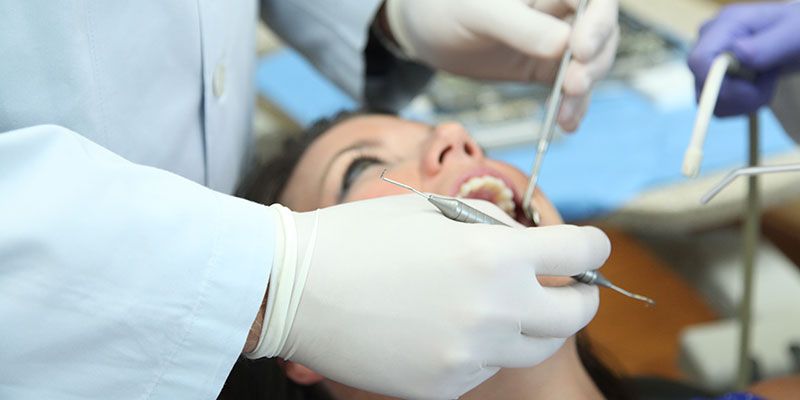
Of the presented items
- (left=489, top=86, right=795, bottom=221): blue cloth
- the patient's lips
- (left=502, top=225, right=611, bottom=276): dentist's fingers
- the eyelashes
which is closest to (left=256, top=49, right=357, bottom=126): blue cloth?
(left=489, top=86, right=795, bottom=221): blue cloth

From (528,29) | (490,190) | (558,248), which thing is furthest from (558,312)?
(528,29)

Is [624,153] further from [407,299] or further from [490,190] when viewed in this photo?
[407,299]

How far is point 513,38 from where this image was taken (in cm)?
111

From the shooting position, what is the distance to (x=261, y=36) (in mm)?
2479

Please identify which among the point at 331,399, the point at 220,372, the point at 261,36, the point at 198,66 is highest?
the point at 198,66

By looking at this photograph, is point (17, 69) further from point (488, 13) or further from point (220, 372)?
point (488, 13)

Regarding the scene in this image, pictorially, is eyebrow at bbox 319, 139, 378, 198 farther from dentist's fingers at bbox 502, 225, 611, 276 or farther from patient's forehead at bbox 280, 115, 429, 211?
dentist's fingers at bbox 502, 225, 611, 276

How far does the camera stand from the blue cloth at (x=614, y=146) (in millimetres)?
1808

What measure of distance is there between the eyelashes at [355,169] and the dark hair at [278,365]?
15cm

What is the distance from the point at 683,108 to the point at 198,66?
55.1 inches

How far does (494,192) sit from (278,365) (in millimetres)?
402

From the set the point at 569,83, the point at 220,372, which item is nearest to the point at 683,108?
the point at 569,83

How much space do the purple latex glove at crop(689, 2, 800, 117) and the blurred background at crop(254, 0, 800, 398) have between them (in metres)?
0.50

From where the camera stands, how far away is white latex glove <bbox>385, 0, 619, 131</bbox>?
1.08 meters
